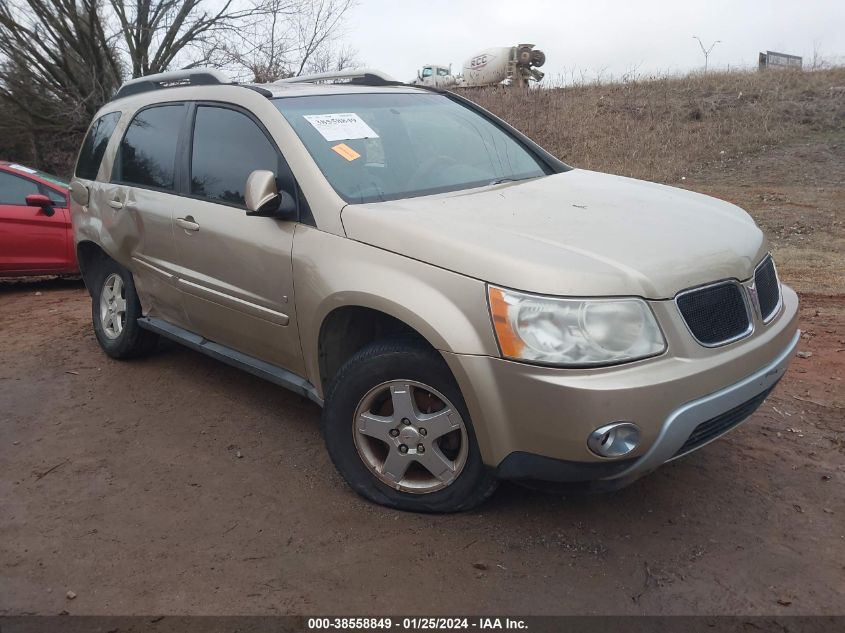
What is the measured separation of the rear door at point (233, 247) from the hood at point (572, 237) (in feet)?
1.75

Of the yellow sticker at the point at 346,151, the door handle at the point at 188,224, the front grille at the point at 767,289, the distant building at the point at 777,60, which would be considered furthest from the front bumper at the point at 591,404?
the distant building at the point at 777,60

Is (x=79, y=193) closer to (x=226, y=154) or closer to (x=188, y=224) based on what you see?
(x=188, y=224)

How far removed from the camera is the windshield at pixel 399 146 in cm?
349

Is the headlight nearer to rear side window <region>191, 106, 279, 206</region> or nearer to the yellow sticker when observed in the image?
the yellow sticker

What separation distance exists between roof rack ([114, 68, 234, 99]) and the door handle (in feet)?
2.54

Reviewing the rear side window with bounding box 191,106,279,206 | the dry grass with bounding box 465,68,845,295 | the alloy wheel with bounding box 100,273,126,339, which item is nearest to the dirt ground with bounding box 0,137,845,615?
the alloy wheel with bounding box 100,273,126,339

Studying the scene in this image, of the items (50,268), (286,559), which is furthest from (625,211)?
(50,268)

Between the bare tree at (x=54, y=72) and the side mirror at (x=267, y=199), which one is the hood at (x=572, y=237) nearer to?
the side mirror at (x=267, y=199)

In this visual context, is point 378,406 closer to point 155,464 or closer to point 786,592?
point 155,464

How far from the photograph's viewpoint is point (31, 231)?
7688 mm

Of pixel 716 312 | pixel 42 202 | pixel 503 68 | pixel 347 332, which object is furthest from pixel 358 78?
pixel 503 68

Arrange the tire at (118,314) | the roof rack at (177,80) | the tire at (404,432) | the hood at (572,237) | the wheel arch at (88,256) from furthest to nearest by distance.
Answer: the wheel arch at (88,256), the tire at (118,314), the roof rack at (177,80), the tire at (404,432), the hood at (572,237)

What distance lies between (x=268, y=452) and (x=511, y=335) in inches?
70.0

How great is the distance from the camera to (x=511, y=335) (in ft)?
8.48
